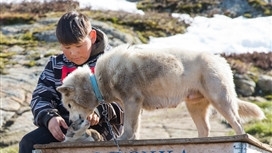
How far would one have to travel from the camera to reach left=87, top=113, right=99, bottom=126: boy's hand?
202 inches

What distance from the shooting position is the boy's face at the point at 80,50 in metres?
5.11

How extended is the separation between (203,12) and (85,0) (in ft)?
12.7

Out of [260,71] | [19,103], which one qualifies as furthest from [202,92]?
[260,71]

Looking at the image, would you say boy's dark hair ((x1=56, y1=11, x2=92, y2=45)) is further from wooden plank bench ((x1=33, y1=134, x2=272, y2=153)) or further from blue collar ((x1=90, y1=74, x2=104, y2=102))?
wooden plank bench ((x1=33, y1=134, x2=272, y2=153))

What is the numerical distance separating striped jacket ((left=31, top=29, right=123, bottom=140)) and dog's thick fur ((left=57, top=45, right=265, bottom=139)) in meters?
0.20

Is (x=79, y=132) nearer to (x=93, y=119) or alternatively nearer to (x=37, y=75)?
(x=93, y=119)

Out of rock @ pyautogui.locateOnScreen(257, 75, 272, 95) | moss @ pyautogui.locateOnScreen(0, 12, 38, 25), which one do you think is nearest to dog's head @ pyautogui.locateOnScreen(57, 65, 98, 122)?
rock @ pyautogui.locateOnScreen(257, 75, 272, 95)

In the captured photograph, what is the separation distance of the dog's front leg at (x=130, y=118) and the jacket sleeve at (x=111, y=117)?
0.29 m

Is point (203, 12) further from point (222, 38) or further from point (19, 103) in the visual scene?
point (19, 103)

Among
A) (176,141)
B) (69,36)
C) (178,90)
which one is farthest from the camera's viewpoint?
(178,90)

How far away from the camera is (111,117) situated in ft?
17.6

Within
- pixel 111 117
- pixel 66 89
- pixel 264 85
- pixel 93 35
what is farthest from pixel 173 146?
pixel 264 85

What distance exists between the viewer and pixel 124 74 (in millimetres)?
5051

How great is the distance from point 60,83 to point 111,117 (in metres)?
0.47
